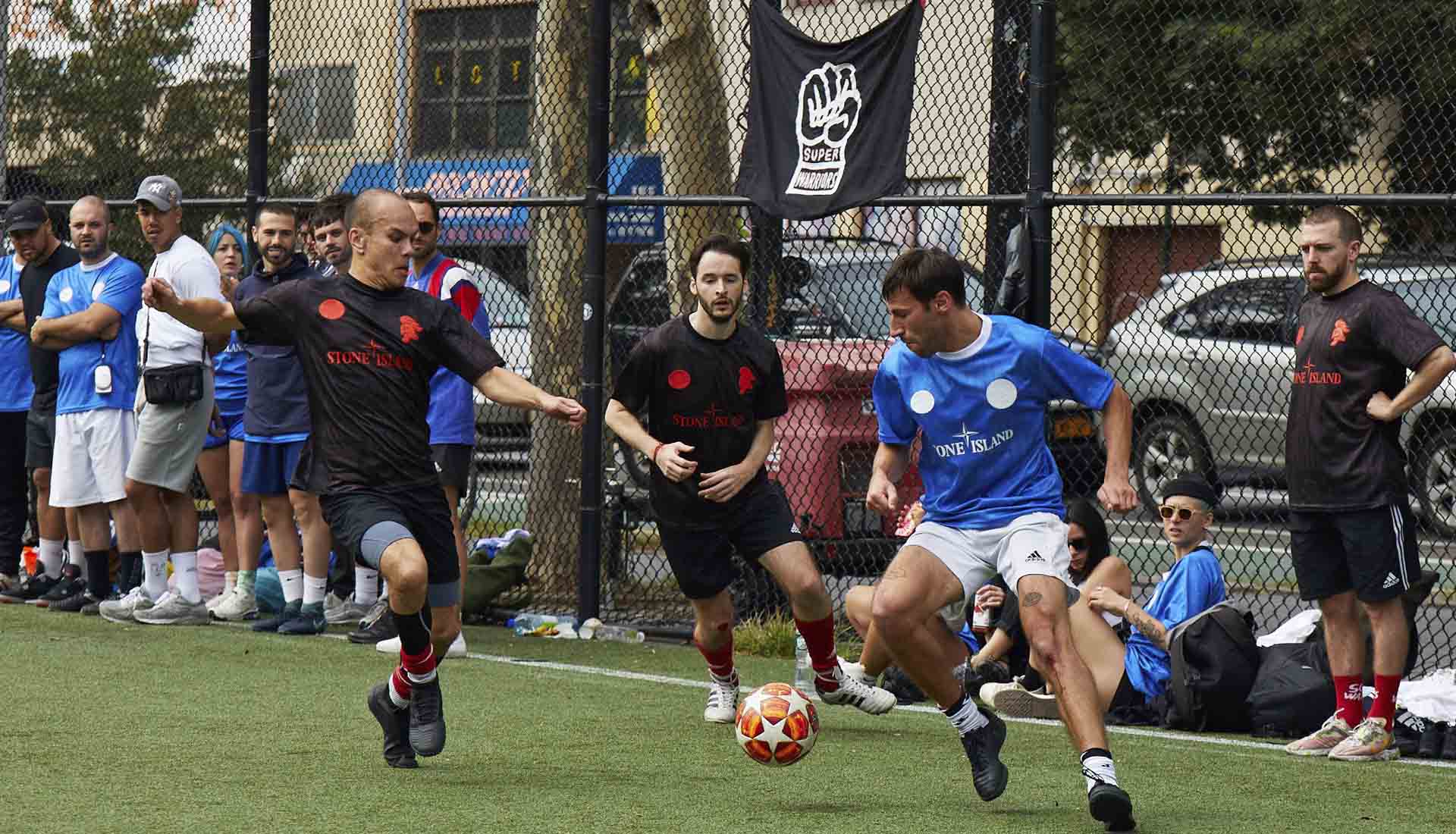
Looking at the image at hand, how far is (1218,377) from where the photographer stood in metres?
13.6

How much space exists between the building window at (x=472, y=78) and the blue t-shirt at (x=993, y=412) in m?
12.5

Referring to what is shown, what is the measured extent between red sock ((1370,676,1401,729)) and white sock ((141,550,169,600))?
6134 mm

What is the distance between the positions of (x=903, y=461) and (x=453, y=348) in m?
1.57

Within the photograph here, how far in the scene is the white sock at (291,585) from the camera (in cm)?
1037

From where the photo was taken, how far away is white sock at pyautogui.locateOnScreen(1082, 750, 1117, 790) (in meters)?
5.63

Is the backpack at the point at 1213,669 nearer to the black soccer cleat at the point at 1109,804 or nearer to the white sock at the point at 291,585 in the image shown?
the black soccer cleat at the point at 1109,804

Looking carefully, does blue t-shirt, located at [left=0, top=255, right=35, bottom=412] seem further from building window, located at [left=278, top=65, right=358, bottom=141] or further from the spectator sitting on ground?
the spectator sitting on ground

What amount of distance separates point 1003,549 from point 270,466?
4.93 metres

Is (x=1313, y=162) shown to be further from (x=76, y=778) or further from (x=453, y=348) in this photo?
(x=76, y=778)

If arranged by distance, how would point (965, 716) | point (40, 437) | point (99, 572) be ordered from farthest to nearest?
1. point (40, 437)
2. point (99, 572)
3. point (965, 716)

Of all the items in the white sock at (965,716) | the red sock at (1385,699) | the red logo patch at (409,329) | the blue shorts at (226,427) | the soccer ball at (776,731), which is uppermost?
the red logo patch at (409,329)

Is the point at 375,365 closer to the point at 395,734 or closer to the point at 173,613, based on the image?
the point at 395,734

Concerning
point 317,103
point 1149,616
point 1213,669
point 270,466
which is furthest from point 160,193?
point 317,103

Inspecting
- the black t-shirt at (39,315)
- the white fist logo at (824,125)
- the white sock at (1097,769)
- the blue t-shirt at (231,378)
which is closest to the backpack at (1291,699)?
the white sock at (1097,769)
